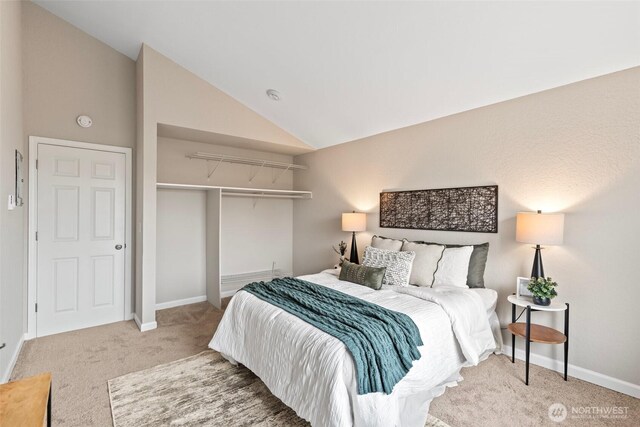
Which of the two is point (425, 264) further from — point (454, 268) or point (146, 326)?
point (146, 326)

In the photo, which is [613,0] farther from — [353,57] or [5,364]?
[5,364]

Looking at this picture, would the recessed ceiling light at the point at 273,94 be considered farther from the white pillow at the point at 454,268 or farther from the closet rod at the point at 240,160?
the white pillow at the point at 454,268

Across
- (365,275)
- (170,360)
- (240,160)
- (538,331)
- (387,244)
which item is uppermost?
(240,160)

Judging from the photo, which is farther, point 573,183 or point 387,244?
point 387,244

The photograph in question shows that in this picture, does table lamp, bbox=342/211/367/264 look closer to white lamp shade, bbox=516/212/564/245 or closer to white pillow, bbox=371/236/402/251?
white pillow, bbox=371/236/402/251

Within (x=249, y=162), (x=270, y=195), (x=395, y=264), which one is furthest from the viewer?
(x=270, y=195)

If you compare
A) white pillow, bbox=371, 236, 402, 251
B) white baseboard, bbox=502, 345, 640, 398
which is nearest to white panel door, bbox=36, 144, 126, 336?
white pillow, bbox=371, 236, 402, 251

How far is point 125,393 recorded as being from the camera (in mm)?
2191

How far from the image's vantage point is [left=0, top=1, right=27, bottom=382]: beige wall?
7.18ft

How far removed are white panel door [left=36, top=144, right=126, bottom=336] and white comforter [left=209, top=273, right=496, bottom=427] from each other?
6.59ft

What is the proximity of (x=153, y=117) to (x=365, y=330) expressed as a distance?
3182mm

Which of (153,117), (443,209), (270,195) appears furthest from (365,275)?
(153,117)

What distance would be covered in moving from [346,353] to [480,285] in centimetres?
186

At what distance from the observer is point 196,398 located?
214 cm
